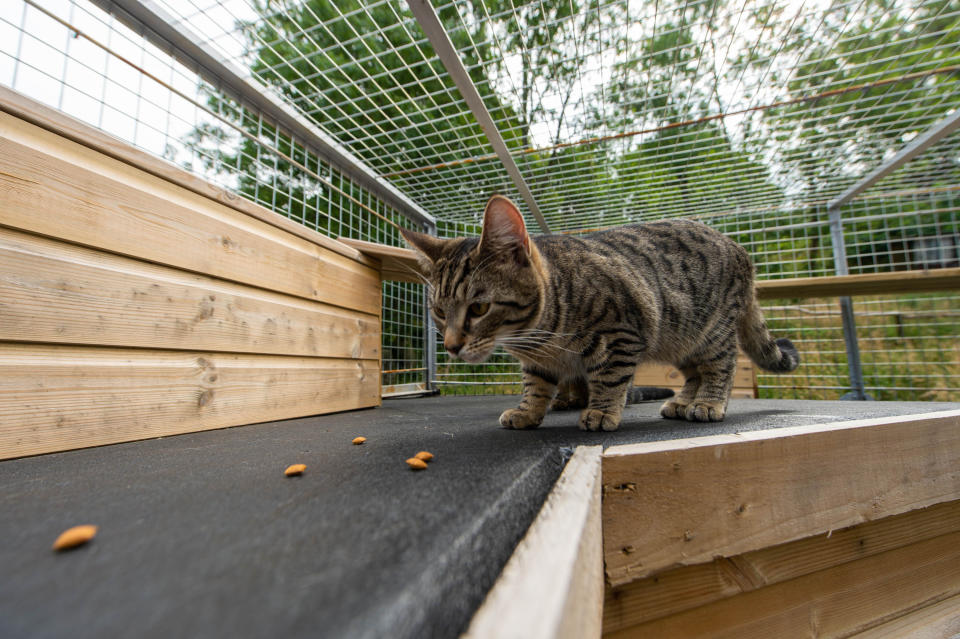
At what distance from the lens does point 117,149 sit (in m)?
1.08

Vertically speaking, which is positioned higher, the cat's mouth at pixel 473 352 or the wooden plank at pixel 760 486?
the cat's mouth at pixel 473 352

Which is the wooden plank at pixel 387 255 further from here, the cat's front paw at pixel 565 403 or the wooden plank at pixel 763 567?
the wooden plank at pixel 763 567

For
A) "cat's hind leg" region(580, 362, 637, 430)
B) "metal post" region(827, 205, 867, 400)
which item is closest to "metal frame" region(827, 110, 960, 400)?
"metal post" region(827, 205, 867, 400)

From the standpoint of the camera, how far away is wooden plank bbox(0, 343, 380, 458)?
915 mm

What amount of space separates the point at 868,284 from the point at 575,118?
7.35 feet

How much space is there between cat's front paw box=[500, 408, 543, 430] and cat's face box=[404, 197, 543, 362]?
0.21 meters

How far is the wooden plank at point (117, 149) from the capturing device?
92 cm

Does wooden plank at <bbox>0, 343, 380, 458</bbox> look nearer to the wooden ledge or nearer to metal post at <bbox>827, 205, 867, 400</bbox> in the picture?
the wooden ledge

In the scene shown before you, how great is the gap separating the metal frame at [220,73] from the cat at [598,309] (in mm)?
1049

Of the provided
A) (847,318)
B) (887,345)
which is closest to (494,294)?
(847,318)

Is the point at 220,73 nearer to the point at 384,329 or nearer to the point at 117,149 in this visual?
the point at 117,149

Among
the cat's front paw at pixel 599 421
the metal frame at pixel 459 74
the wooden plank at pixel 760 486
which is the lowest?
the wooden plank at pixel 760 486

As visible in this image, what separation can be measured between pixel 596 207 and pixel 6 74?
3.06m

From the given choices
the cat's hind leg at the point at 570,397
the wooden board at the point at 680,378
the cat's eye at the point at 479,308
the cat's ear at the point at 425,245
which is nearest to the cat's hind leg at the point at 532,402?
the cat's eye at the point at 479,308
